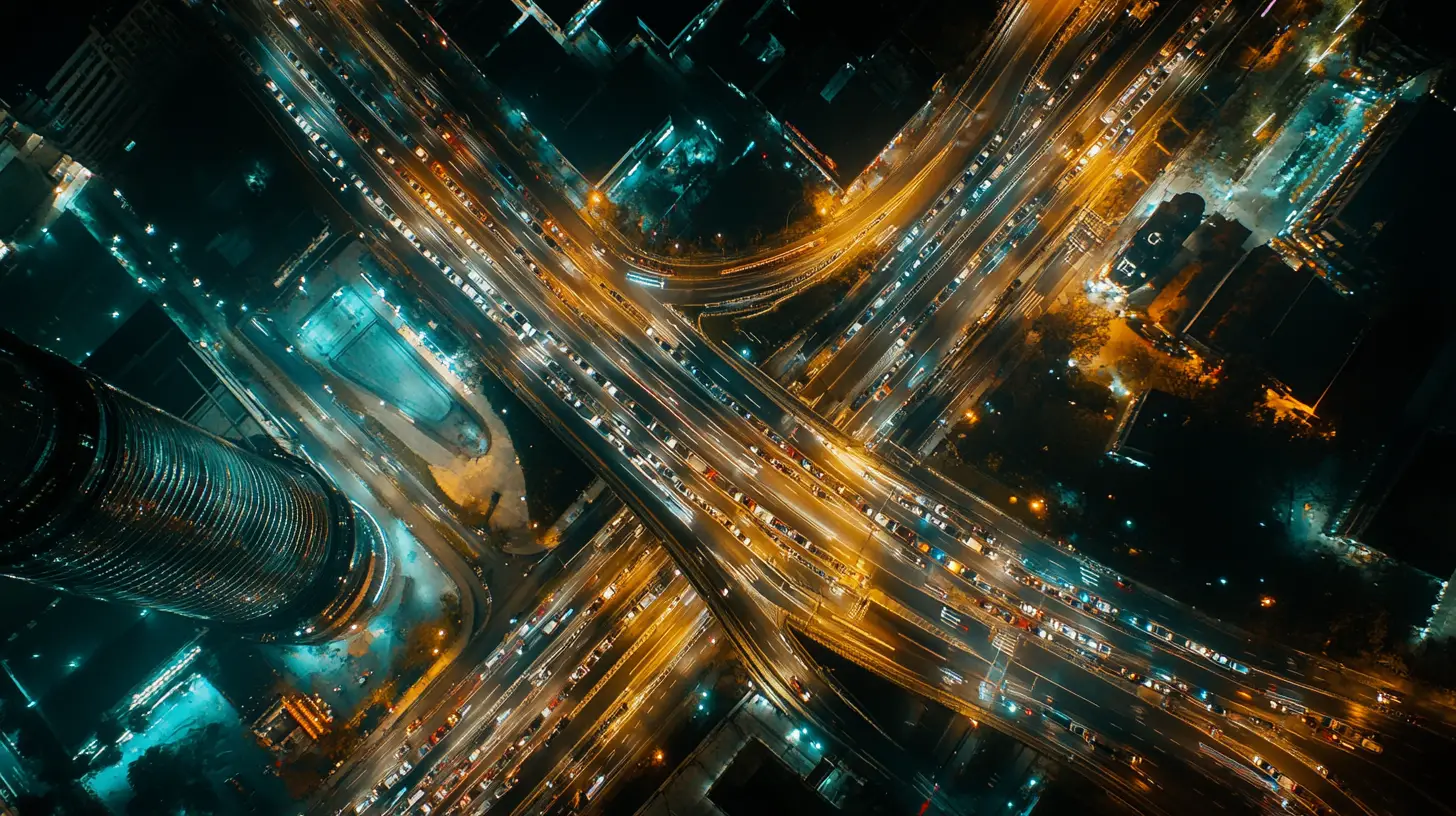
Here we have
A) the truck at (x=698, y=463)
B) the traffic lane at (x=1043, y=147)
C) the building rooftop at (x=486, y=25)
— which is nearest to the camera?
the truck at (x=698, y=463)

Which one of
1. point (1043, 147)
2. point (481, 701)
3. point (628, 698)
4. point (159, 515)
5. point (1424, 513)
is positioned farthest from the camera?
point (1043, 147)

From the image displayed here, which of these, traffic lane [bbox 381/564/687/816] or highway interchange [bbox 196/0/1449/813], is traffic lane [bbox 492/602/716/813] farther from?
traffic lane [bbox 381/564/687/816]

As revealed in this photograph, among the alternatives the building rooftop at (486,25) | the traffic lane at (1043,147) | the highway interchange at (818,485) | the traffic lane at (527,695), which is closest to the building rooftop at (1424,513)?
the highway interchange at (818,485)

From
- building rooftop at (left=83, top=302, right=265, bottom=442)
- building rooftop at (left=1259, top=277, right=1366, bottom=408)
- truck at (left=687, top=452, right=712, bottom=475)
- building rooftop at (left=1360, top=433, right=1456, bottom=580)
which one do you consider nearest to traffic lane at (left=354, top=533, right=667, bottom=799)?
truck at (left=687, top=452, right=712, bottom=475)

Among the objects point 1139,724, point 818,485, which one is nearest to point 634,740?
point 818,485

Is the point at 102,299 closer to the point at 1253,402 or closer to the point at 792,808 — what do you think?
the point at 792,808

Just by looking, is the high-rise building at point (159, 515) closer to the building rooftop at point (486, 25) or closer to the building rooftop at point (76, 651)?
the building rooftop at point (76, 651)

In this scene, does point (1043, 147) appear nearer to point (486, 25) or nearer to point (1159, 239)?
point (1159, 239)

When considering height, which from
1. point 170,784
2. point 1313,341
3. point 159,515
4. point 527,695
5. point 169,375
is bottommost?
point 170,784
